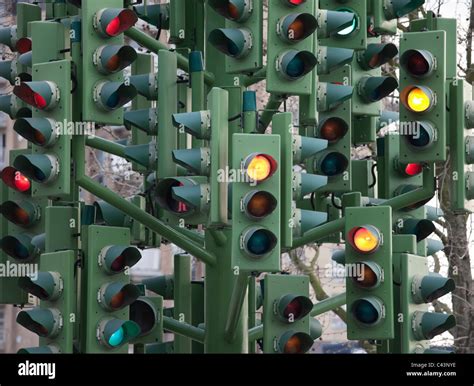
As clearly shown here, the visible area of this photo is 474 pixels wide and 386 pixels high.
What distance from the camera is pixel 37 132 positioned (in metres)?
17.3

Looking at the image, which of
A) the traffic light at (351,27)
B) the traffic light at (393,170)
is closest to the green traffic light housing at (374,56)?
the traffic light at (351,27)

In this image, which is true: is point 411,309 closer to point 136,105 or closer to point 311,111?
point 311,111

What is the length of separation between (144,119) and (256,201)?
2479mm

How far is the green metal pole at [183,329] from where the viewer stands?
19125 millimetres

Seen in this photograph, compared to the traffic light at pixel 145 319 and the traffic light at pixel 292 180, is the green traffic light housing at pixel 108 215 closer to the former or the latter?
the traffic light at pixel 145 319

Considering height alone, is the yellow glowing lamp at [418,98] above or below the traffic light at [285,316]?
above

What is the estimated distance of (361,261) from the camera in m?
17.6

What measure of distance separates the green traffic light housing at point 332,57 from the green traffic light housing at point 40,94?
2754mm

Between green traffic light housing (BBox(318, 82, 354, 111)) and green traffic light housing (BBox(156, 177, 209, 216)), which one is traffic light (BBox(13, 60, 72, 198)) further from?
green traffic light housing (BBox(318, 82, 354, 111))

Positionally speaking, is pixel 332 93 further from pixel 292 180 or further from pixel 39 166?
pixel 39 166

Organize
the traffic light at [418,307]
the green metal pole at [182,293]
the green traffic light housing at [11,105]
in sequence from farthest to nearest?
1. the green traffic light housing at [11,105]
2. the green metal pole at [182,293]
3. the traffic light at [418,307]

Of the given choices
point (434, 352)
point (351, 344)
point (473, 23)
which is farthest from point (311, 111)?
point (351, 344)

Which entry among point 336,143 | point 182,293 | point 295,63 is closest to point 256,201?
Answer: point 295,63
